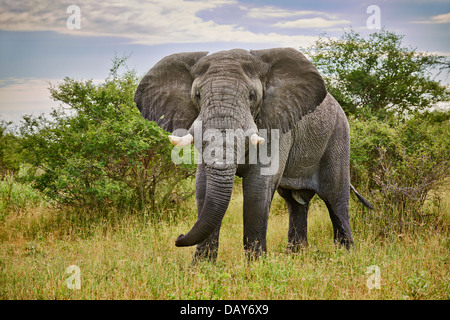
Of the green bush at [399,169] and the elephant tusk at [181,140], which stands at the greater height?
the elephant tusk at [181,140]

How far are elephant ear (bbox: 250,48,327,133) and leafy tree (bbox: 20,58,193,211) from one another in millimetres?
3926

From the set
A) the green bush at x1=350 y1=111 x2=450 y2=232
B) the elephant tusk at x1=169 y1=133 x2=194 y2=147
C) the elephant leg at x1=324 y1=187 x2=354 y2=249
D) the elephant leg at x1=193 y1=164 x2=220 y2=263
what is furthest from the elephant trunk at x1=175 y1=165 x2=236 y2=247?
the green bush at x1=350 y1=111 x2=450 y2=232

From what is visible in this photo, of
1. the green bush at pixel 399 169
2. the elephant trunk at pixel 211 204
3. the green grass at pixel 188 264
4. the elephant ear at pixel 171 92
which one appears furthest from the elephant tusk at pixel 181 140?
the green bush at pixel 399 169

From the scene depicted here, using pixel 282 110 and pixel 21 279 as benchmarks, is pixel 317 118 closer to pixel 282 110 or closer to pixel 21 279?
pixel 282 110

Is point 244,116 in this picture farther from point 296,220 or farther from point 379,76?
point 379,76

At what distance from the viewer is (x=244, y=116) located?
5.08m

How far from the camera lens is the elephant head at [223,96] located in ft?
16.5

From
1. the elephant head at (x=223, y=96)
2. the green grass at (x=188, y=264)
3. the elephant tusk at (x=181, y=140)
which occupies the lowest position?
the green grass at (x=188, y=264)

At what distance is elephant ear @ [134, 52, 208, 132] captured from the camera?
5.79 metres

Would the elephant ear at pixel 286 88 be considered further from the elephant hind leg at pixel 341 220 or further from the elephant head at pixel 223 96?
the elephant hind leg at pixel 341 220

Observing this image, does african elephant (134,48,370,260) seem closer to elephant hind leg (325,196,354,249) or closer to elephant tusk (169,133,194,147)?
elephant tusk (169,133,194,147)

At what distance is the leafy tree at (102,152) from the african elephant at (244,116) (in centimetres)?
319
